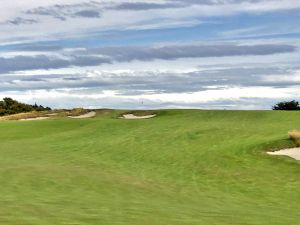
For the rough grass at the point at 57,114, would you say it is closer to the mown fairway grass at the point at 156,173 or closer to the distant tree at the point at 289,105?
the mown fairway grass at the point at 156,173

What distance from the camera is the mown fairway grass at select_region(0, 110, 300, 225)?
1291 cm

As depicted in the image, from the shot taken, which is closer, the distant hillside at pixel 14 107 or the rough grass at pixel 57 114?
the rough grass at pixel 57 114

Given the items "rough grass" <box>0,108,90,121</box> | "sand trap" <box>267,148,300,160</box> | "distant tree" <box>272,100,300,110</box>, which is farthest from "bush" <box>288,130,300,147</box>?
"distant tree" <box>272,100,300,110</box>

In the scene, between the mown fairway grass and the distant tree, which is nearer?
the mown fairway grass

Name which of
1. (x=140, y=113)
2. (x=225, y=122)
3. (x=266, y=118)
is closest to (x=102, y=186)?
(x=225, y=122)

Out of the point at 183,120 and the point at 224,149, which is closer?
the point at 224,149

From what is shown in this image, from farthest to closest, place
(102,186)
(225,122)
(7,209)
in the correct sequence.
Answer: (225,122), (102,186), (7,209)

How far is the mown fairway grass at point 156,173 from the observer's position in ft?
42.3

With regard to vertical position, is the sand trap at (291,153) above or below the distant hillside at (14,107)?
below

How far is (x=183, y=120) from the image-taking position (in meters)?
41.2

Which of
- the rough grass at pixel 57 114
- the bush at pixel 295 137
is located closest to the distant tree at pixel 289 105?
the rough grass at pixel 57 114

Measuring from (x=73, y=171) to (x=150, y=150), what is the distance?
8212mm

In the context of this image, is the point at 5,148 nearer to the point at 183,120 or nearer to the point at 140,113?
the point at 183,120

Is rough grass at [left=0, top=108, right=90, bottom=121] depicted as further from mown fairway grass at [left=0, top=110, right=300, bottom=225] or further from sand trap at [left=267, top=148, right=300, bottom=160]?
sand trap at [left=267, top=148, right=300, bottom=160]
